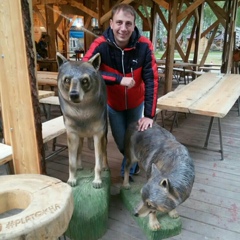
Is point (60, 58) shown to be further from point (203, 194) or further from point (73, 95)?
point (203, 194)

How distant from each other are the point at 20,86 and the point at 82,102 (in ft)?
1.38

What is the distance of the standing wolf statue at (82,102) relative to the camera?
1.54m


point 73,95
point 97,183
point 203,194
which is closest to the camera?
point 73,95

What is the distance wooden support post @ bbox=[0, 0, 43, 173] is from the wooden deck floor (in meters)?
0.86

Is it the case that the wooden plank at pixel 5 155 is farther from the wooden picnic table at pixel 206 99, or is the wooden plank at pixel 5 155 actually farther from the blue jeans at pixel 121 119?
the wooden picnic table at pixel 206 99

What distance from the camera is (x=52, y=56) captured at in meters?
8.72

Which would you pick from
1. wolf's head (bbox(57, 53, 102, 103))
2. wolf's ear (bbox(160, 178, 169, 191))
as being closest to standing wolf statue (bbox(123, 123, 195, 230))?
wolf's ear (bbox(160, 178, 169, 191))

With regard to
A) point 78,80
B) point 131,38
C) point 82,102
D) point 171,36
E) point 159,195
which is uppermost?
point 171,36

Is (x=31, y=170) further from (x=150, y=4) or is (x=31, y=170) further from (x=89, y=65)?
(x=150, y=4)

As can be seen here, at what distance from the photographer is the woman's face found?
1.81 m

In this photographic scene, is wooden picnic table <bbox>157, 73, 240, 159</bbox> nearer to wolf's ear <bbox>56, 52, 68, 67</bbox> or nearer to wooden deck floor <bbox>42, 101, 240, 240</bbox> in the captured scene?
wooden deck floor <bbox>42, 101, 240, 240</bbox>

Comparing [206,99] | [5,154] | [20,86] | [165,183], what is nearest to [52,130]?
[5,154]

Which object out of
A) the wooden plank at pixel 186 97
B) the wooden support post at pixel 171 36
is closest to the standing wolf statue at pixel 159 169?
the wooden plank at pixel 186 97

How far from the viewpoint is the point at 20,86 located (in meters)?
→ 1.69
